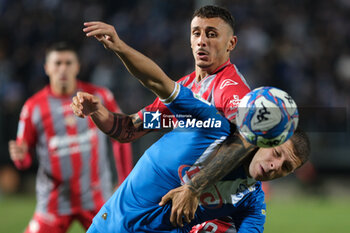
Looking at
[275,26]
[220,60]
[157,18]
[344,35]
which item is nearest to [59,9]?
[157,18]

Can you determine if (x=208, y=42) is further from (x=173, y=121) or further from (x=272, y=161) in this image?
(x=272, y=161)

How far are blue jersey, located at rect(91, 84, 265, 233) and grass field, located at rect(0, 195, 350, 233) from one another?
5601mm

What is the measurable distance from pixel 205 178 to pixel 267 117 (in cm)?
55

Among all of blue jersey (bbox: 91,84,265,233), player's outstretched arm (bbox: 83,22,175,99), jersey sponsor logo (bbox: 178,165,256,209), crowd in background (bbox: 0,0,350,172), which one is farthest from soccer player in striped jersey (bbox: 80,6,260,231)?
crowd in background (bbox: 0,0,350,172)

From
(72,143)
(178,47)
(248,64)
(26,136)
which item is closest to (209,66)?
(72,143)

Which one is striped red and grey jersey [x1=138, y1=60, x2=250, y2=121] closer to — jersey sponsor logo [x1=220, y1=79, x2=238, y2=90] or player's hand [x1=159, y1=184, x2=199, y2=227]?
jersey sponsor logo [x1=220, y1=79, x2=238, y2=90]

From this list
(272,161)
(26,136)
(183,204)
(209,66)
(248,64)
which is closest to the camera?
(183,204)

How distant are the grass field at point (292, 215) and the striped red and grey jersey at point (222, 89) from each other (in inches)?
227

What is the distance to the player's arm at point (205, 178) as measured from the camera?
3.27m

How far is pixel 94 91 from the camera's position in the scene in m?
6.08

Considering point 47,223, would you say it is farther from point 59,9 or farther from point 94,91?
point 59,9

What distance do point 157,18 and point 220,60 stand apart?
12372mm

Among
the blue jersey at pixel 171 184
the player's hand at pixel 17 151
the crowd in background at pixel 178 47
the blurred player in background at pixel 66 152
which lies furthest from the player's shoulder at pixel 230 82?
the crowd in background at pixel 178 47

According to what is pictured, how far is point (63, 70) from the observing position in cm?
626
